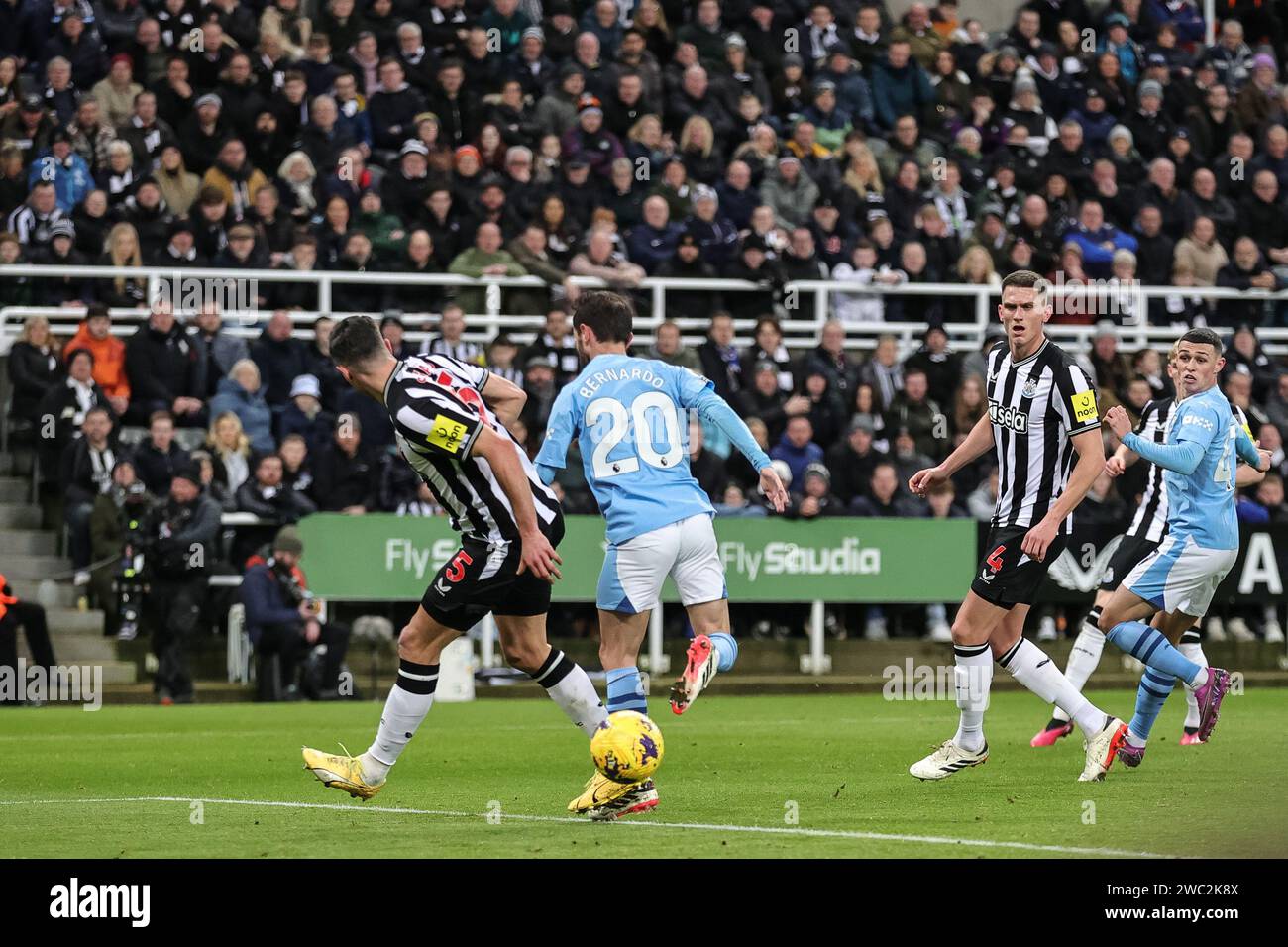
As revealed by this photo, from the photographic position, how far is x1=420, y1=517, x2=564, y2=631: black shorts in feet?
29.8

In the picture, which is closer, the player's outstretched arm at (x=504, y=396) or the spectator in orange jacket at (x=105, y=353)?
the player's outstretched arm at (x=504, y=396)

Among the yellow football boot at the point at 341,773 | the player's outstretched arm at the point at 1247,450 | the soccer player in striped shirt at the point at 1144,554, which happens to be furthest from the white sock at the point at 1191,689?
the yellow football boot at the point at 341,773

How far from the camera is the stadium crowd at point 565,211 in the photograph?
19.3m

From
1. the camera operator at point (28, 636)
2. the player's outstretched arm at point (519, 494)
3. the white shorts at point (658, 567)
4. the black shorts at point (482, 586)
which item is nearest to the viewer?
the player's outstretched arm at point (519, 494)

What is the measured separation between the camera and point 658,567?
946 cm

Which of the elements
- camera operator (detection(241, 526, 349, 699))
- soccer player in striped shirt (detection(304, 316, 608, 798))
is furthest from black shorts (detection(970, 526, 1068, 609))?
camera operator (detection(241, 526, 349, 699))

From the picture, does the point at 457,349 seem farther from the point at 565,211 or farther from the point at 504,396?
the point at 504,396

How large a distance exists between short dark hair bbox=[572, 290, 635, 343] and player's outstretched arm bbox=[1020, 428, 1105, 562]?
7.85 ft

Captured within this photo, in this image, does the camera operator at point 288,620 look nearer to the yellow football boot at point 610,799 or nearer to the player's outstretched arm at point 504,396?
the player's outstretched arm at point 504,396

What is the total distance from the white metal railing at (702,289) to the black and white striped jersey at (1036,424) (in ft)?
33.1
